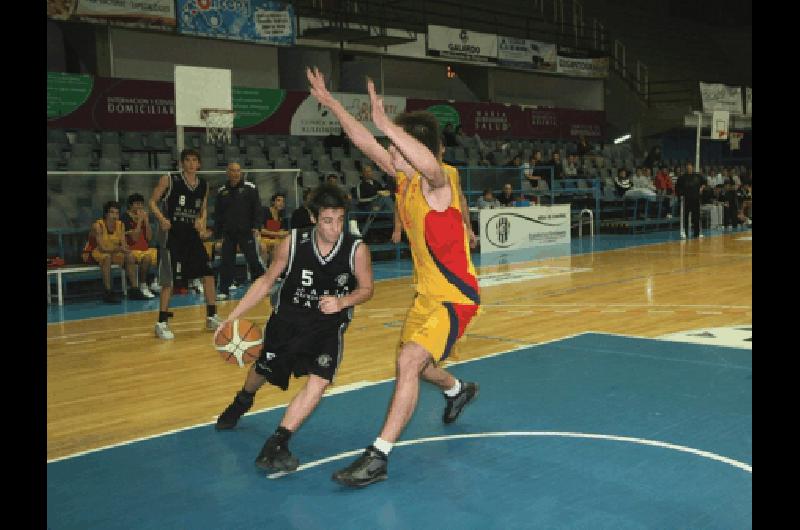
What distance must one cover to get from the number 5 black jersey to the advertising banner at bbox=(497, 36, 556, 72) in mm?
22679

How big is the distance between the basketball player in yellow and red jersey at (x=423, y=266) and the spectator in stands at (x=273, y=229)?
30.2ft

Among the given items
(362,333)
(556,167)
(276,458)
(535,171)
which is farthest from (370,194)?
(276,458)

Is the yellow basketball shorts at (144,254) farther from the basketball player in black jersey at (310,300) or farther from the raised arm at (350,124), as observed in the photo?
the raised arm at (350,124)

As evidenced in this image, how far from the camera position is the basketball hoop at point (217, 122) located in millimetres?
13280

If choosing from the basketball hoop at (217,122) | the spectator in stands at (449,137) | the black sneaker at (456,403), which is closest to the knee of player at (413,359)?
the black sneaker at (456,403)

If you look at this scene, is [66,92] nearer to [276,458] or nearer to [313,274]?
[313,274]

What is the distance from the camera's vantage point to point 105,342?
28.7 ft

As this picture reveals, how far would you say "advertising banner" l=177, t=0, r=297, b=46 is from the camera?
1842cm

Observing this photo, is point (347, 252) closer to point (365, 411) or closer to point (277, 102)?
point (365, 411)

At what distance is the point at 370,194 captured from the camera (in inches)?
642

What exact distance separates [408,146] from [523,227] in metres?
14.8

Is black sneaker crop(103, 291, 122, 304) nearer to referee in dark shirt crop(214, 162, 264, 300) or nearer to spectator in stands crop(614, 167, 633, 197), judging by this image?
referee in dark shirt crop(214, 162, 264, 300)

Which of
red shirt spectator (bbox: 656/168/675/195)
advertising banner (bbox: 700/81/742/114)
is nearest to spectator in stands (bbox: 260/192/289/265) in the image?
red shirt spectator (bbox: 656/168/675/195)
